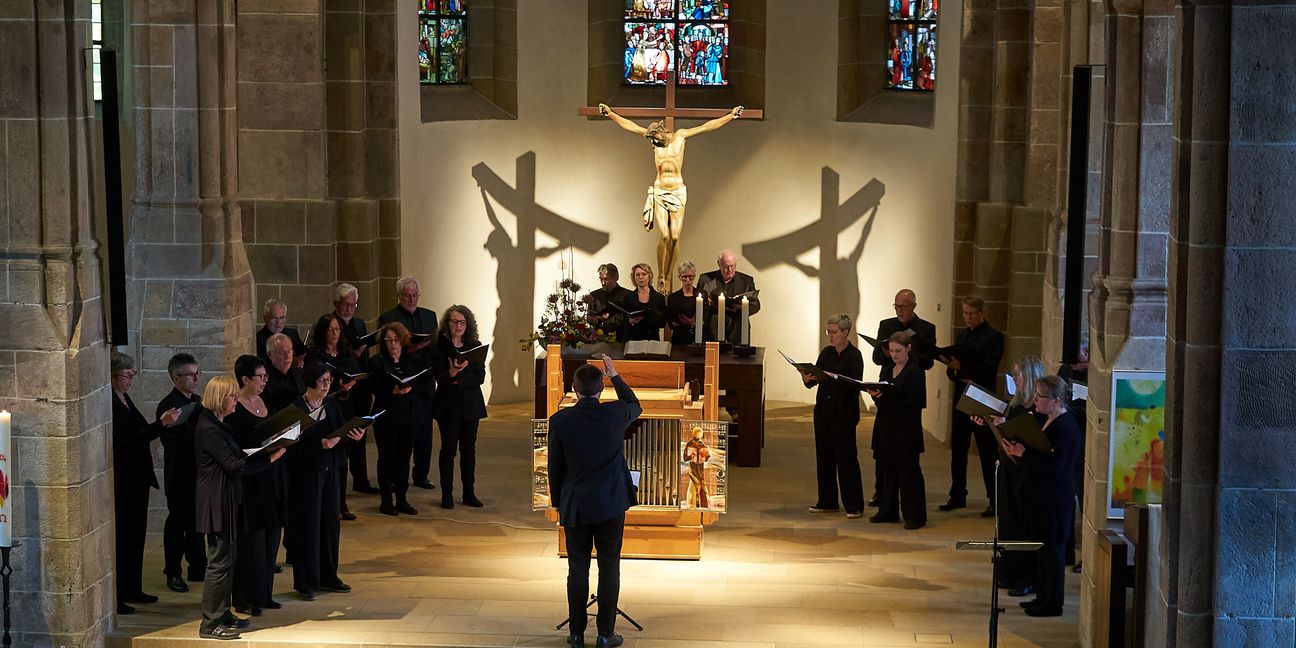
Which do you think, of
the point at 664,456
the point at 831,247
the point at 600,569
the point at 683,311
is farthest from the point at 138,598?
the point at 831,247

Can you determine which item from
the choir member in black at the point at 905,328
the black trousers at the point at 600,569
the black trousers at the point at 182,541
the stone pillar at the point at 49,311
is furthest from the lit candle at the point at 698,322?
the stone pillar at the point at 49,311

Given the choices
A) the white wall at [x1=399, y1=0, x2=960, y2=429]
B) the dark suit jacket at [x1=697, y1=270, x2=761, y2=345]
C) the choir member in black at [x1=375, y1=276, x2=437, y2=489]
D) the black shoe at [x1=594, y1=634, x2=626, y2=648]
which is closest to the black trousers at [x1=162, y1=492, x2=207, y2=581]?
the choir member in black at [x1=375, y1=276, x2=437, y2=489]

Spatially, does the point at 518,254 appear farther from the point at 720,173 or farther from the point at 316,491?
the point at 316,491

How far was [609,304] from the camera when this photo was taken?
44.9 ft

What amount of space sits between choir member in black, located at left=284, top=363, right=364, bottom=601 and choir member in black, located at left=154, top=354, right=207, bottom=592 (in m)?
0.54

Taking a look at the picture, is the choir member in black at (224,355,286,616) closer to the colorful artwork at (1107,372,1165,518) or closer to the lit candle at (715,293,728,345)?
the colorful artwork at (1107,372,1165,518)

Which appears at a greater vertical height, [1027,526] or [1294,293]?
[1294,293]

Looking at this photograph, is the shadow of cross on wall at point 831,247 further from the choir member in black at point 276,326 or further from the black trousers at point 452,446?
the choir member in black at point 276,326

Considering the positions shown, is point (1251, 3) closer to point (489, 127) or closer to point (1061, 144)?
point (1061, 144)

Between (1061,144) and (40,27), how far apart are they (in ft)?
20.1

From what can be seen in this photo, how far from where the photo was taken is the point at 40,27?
848 centimetres

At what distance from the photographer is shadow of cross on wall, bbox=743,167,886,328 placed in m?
15.8

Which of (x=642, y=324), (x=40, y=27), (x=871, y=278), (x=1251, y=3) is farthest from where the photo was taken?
(x=871, y=278)

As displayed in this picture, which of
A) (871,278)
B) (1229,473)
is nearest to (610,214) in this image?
(871,278)
